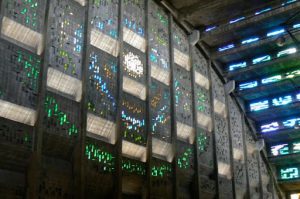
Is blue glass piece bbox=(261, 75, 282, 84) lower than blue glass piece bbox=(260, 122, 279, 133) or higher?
higher

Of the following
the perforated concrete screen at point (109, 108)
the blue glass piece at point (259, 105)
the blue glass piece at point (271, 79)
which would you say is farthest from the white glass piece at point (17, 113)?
the blue glass piece at point (259, 105)

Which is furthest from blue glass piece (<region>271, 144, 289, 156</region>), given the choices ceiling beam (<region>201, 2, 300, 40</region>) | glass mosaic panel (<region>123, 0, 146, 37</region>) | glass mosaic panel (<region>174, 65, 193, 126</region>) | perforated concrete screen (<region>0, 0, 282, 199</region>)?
glass mosaic panel (<region>123, 0, 146, 37</region>)

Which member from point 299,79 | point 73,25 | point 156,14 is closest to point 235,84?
point 299,79

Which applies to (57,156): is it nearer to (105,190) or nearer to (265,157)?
(105,190)

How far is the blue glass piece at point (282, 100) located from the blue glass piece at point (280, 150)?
2.05 meters

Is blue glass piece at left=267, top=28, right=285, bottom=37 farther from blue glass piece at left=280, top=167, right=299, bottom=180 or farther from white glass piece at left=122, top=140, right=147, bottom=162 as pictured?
white glass piece at left=122, top=140, right=147, bottom=162

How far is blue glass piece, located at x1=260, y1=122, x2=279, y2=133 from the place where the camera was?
2057cm

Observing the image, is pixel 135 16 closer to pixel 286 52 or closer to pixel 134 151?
pixel 134 151

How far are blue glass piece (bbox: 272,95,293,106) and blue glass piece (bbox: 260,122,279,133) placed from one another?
105 cm

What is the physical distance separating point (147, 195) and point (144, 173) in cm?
65

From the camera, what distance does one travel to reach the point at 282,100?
65.7 feet

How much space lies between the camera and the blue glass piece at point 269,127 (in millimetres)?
20572

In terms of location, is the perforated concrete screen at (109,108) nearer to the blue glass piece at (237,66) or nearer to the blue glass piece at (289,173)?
the blue glass piece at (237,66)

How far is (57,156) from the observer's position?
11.5m
